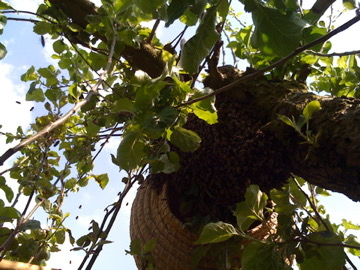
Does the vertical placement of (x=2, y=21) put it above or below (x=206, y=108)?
above

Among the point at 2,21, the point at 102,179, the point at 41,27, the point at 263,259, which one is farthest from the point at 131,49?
the point at 263,259

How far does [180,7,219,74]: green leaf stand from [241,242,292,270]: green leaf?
1.31ft

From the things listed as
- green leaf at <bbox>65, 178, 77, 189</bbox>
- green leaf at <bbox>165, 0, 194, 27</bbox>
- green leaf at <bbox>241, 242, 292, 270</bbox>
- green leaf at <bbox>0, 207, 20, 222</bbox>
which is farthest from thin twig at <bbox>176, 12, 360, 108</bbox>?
green leaf at <bbox>65, 178, 77, 189</bbox>

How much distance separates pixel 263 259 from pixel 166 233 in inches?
13.1

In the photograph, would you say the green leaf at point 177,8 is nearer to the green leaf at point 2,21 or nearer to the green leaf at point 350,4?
the green leaf at point 2,21

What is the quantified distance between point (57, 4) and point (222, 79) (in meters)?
0.61

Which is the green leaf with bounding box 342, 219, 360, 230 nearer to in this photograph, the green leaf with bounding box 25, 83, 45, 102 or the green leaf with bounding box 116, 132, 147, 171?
the green leaf with bounding box 116, 132, 147, 171

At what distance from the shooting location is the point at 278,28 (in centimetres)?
60

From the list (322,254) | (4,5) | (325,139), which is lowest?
(322,254)

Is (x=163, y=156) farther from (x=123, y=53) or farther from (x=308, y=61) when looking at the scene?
(x=308, y=61)

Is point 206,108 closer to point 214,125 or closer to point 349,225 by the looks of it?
point 214,125

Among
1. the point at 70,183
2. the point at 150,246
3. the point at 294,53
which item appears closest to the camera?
the point at 294,53

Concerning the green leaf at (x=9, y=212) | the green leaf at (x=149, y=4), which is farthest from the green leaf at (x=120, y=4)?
the green leaf at (x=9, y=212)

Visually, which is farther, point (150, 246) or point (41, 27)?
point (41, 27)
